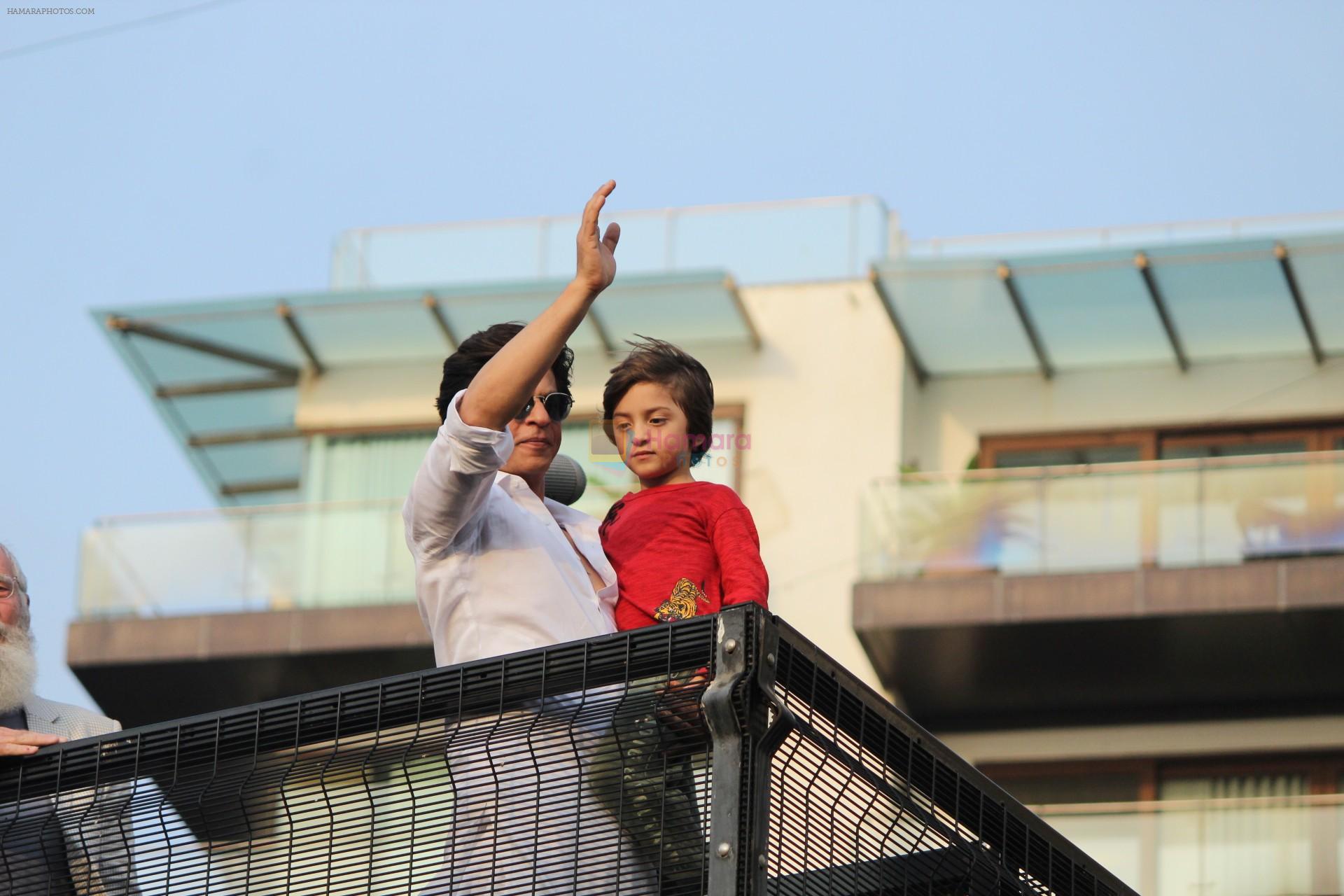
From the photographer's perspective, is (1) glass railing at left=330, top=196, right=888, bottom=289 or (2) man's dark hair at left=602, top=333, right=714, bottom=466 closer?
(2) man's dark hair at left=602, top=333, right=714, bottom=466

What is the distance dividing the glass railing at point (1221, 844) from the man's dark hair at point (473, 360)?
12371 mm

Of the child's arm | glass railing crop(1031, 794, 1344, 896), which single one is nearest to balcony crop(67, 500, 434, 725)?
glass railing crop(1031, 794, 1344, 896)

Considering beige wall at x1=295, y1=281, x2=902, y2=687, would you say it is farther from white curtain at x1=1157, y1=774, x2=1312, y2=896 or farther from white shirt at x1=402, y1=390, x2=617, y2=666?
white shirt at x1=402, y1=390, x2=617, y2=666

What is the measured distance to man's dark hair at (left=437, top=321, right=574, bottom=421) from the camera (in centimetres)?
541

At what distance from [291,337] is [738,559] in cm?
1911

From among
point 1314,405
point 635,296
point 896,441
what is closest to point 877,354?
point 896,441

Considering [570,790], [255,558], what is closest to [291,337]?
[255,558]

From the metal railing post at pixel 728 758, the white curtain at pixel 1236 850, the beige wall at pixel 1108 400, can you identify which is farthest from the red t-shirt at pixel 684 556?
the beige wall at pixel 1108 400

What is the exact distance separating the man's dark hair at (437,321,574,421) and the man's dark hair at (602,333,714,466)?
0.35 m

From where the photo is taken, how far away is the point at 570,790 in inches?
187

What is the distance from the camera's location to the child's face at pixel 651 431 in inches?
232

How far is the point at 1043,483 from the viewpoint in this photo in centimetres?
2080

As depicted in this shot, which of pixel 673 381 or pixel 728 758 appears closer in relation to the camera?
pixel 728 758

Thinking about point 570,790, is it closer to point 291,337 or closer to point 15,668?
point 15,668
